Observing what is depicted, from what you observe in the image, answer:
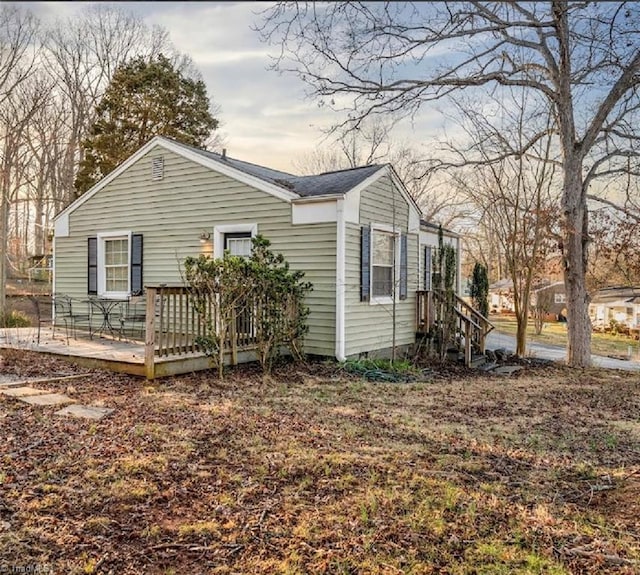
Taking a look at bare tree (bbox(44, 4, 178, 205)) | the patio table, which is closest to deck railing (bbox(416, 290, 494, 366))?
the patio table

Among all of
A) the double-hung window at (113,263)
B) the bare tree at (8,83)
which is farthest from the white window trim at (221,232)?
the bare tree at (8,83)

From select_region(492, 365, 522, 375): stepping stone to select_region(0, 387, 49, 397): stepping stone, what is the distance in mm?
7933

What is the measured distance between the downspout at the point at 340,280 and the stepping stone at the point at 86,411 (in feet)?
13.6

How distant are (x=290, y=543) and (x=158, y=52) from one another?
23328mm

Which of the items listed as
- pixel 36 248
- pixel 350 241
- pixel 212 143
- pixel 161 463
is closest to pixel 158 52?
pixel 212 143

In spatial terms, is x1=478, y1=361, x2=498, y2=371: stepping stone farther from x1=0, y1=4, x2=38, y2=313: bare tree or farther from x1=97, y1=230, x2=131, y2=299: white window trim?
x1=0, y1=4, x2=38, y2=313: bare tree

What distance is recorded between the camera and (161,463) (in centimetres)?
372

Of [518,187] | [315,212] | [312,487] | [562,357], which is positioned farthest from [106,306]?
[562,357]

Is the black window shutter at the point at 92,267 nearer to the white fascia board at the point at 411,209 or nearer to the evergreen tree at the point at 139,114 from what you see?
the white fascia board at the point at 411,209

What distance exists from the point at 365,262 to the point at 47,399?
5389 mm

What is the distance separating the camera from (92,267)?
11.1 m

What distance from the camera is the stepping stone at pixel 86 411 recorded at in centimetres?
494

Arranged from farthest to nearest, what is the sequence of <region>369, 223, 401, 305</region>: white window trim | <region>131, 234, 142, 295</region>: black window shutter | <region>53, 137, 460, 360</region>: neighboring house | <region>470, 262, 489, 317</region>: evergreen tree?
<region>470, 262, 489, 317</region>: evergreen tree → <region>131, 234, 142, 295</region>: black window shutter → <region>369, 223, 401, 305</region>: white window trim → <region>53, 137, 460, 360</region>: neighboring house

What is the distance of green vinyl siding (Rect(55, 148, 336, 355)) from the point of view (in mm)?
8672
